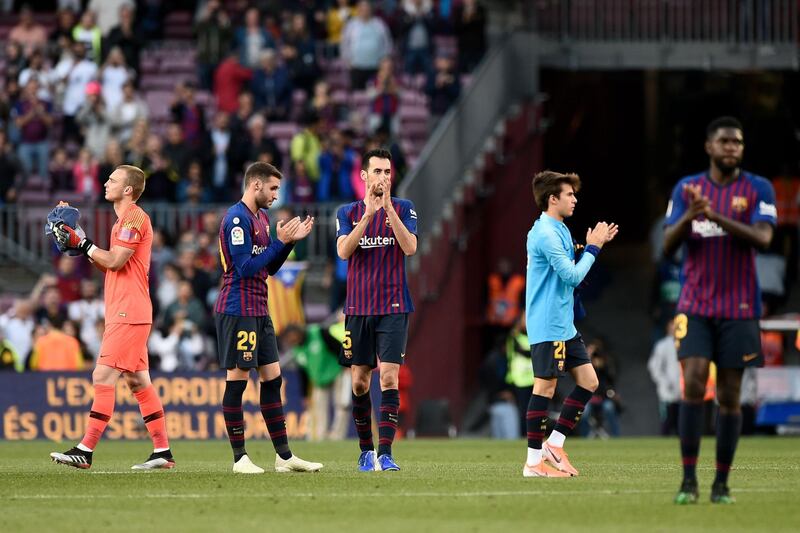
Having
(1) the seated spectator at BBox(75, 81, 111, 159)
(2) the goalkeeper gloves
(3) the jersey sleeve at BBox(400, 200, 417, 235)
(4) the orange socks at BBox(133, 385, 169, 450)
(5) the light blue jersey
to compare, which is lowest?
(4) the orange socks at BBox(133, 385, 169, 450)

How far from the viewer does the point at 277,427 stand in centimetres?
1325

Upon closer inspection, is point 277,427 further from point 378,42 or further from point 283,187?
point 378,42

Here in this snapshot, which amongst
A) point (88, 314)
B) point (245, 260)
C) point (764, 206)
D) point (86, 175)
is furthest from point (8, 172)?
point (764, 206)

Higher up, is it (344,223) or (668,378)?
(344,223)

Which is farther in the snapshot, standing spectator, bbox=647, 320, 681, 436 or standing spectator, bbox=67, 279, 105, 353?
standing spectator, bbox=67, 279, 105, 353

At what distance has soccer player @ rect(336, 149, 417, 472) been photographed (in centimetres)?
1331

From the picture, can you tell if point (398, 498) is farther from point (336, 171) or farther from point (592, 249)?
point (336, 171)

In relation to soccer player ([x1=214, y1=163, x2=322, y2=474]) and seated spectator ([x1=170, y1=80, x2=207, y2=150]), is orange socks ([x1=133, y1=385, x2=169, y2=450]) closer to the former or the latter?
soccer player ([x1=214, y1=163, x2=322, y2=474])

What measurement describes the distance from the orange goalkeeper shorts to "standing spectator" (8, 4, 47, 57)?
1886cm

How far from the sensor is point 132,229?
530 inches

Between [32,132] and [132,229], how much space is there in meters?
16.3

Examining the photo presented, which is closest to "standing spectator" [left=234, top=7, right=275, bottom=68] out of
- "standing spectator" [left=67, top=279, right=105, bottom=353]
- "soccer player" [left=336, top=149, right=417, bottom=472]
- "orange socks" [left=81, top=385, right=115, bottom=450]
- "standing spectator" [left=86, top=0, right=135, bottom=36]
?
"standing spectator" [left=86, top=0, right=135, bottom=36]

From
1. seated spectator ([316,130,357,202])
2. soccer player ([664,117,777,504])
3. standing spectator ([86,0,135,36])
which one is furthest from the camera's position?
standing spectator ([86,0,135,36])

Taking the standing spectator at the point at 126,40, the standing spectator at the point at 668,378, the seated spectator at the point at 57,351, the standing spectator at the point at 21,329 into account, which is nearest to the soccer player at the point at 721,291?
the standing spectator at the point at 668,378
